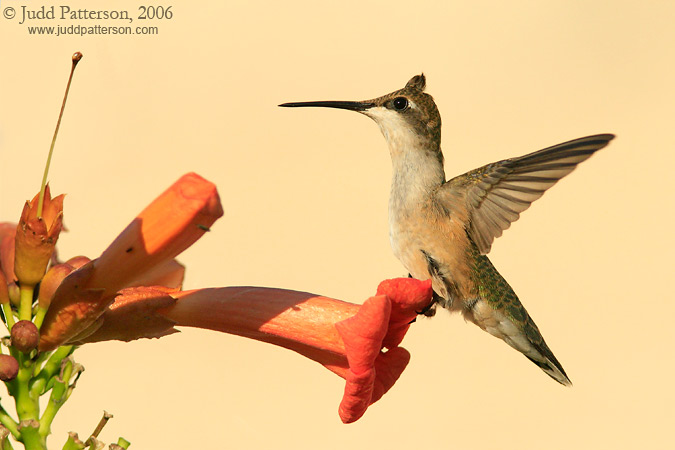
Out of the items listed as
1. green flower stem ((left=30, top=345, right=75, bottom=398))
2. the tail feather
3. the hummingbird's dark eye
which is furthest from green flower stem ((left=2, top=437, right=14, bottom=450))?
the hummingbird's dark eye

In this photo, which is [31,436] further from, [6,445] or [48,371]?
[48,371]

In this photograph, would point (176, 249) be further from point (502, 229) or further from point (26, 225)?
point (502, 229)

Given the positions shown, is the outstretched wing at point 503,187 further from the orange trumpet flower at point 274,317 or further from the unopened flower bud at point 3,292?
the unopened flower bud at point 3,292

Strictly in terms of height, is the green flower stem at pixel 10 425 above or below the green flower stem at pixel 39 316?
below

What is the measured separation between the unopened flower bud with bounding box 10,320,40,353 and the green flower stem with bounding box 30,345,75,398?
0.19m

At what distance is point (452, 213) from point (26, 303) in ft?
7.12

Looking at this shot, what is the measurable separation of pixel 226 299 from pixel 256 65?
9.22m

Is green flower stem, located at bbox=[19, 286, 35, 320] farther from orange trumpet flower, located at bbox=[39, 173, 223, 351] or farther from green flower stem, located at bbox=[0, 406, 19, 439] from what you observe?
green flower stem, located at bbox=[0, 406, 19, 439]

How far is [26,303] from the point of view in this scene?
190 centimetres

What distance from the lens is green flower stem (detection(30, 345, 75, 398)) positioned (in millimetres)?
1929

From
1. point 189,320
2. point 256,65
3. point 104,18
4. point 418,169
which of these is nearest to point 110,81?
point 104,18

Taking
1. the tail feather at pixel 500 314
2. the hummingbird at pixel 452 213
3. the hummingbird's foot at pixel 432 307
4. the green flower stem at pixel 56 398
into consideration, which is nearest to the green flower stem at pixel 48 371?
the green flower stem at pixel 56 398

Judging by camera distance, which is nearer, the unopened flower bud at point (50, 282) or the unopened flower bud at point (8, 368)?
the unopened flower bud at point (8, 368)

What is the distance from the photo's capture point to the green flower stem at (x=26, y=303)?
6.20 feet
